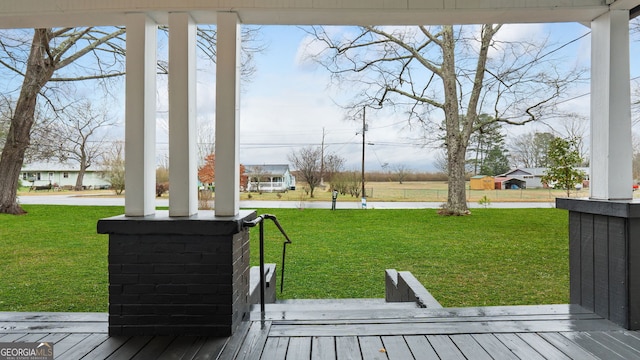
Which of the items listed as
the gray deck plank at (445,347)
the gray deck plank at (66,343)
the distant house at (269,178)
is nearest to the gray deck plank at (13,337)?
the gray deck plank at (66,343)

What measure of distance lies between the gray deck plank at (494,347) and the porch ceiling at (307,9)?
6.13 feet

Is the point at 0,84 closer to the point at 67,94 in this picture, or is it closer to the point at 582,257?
the point at 67,94

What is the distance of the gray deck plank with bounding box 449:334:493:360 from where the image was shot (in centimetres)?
Answer: 194

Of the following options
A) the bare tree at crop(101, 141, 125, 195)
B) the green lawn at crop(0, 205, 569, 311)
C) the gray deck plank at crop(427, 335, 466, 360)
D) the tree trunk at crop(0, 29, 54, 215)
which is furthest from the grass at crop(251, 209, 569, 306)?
the tree trunk at crop(0, 29, 54, 215)

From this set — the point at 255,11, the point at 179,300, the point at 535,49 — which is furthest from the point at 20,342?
the point at 535,49

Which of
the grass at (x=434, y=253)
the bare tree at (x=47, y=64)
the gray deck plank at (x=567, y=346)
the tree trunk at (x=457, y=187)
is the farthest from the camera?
the tree trunk at (x=457, y=187)

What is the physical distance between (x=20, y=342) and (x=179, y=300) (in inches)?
31.8

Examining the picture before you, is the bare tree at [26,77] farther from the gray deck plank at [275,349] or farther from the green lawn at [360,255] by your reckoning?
the gray deck plank at [275,349]

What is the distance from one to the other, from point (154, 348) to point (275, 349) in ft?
2.01

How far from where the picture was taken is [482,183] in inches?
354

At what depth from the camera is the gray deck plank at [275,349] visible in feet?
6.41

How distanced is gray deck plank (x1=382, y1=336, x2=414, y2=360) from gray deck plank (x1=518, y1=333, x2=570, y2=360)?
25.2 inches

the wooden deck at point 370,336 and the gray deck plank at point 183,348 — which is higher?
the wooden deck at point 370,336

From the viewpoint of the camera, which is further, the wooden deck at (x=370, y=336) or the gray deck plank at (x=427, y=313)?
the gray deck plank at (x=427, y=313)
